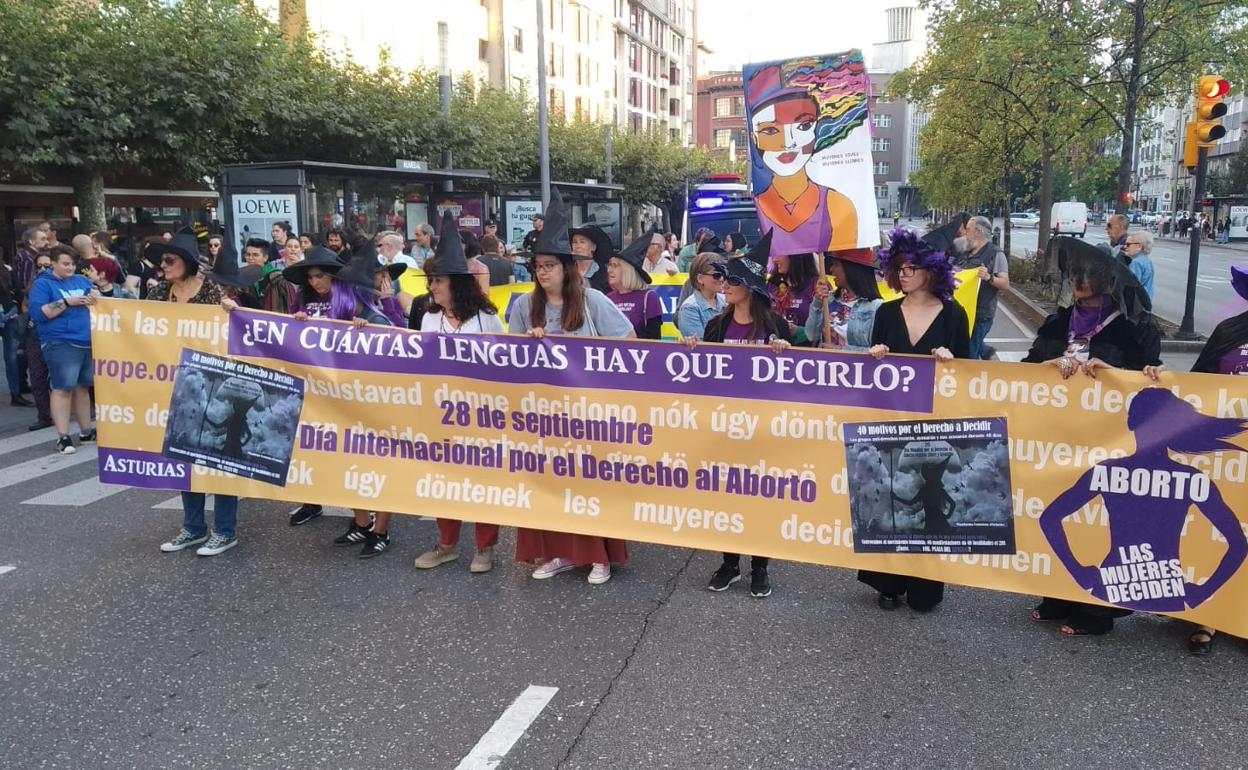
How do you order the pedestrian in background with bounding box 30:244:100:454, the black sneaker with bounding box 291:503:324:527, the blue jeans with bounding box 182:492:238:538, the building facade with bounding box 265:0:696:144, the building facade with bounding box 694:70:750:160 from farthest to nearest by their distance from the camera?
the building facade with bounding box 694:70:750:160
the building facade with bounding box 265:0:696:144
the pedestrian in background with bounding box 30:244:100:454
the black sneaker with bounding box 291:503:324:527
the blue jeans with bounding box 182:492:238:538

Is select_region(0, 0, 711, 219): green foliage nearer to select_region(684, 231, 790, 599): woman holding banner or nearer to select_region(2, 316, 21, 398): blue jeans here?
select_region(2, 316, 21, 398): blue jeans

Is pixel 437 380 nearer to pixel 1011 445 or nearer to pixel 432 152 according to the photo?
pixel 1011 445

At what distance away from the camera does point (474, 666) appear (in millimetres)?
4141

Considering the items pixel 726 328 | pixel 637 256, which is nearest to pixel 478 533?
pixel 726 328

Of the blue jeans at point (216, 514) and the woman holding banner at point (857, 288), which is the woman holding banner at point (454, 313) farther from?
the woman holding banner at point (857, 288)

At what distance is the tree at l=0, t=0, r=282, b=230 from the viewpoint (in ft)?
45.1

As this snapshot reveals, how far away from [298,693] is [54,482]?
4.60m

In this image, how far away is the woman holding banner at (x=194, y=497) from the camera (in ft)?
18.6

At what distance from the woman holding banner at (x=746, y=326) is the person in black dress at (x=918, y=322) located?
1.67 feet

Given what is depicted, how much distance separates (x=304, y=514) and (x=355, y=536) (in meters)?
0.70

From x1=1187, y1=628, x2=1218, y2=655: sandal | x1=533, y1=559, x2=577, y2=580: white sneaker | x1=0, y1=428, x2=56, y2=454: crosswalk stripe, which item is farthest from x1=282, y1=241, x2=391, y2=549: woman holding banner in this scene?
x1=0, y1=428, x2=56, y2=454: crosswalk stripe

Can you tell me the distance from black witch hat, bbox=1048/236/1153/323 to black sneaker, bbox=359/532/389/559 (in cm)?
385

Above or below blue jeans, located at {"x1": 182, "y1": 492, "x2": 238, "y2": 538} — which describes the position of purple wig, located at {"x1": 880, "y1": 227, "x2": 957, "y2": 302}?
above

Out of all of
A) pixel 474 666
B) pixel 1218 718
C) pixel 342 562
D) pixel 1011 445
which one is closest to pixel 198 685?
pixel 474 666
